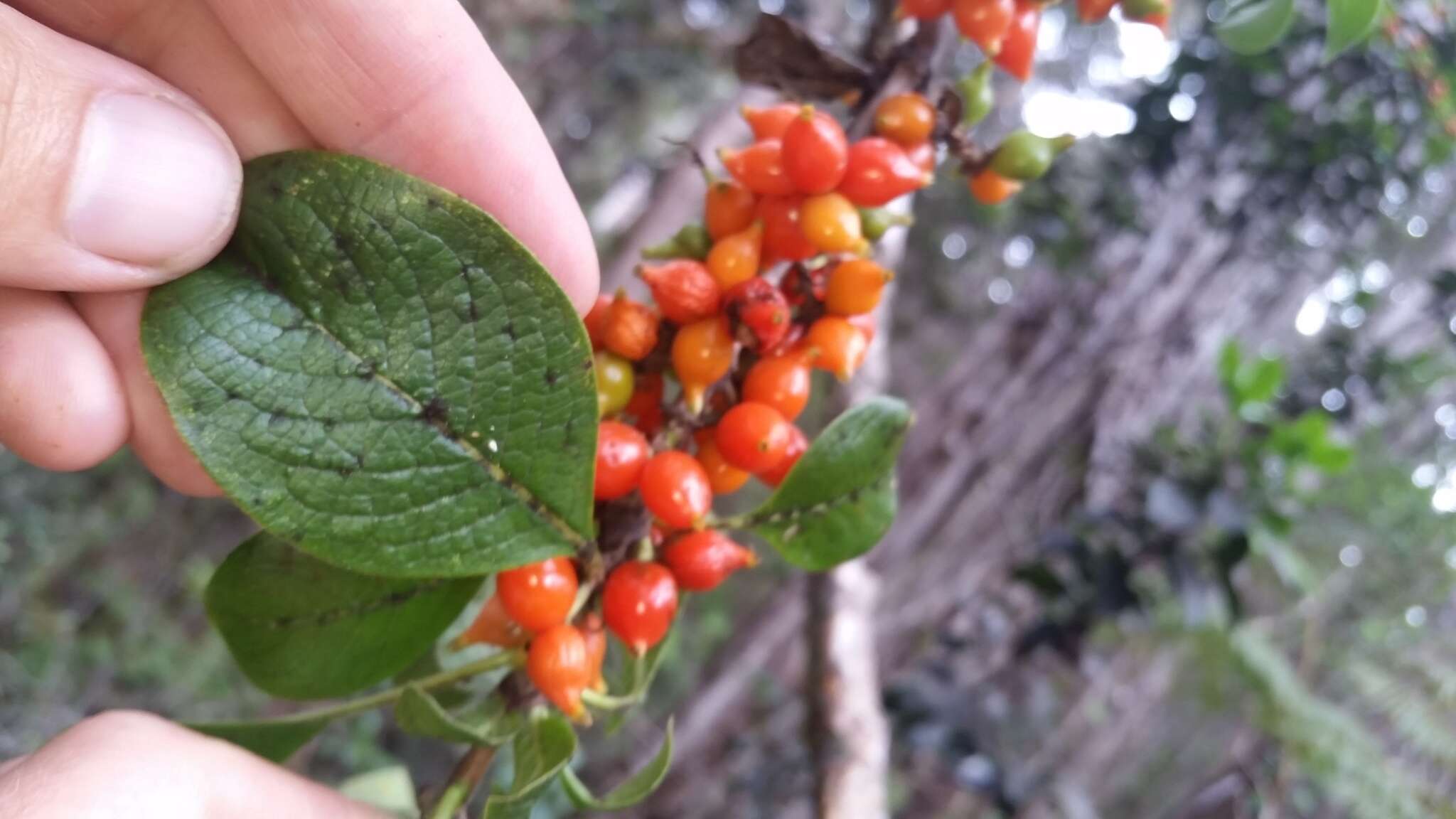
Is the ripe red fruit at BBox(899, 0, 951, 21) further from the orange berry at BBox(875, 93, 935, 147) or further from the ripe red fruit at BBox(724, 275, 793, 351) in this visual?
the ripe red fruit at BBox(724, 275, 793, 351)

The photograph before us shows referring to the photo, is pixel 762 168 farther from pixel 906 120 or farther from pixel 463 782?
pixel 463 782

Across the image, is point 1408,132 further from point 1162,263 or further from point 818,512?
point 818,512

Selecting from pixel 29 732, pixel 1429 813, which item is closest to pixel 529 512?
pixel 29 732

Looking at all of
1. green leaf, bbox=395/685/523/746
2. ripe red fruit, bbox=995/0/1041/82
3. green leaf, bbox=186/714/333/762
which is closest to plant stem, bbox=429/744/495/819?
green leaf, bbox=395/685/523/746

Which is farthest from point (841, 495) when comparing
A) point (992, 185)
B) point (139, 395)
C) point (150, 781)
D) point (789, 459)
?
point (139, 395)

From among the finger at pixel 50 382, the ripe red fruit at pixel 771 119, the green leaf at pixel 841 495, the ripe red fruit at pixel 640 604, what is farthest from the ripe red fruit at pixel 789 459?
the finger at pixel 50 382

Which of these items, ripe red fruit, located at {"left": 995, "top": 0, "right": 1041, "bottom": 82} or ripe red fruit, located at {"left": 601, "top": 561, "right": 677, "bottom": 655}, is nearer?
ripe red fruit, located at {"left": 601, "top": 561, "right": 677, "bottom": 655}
